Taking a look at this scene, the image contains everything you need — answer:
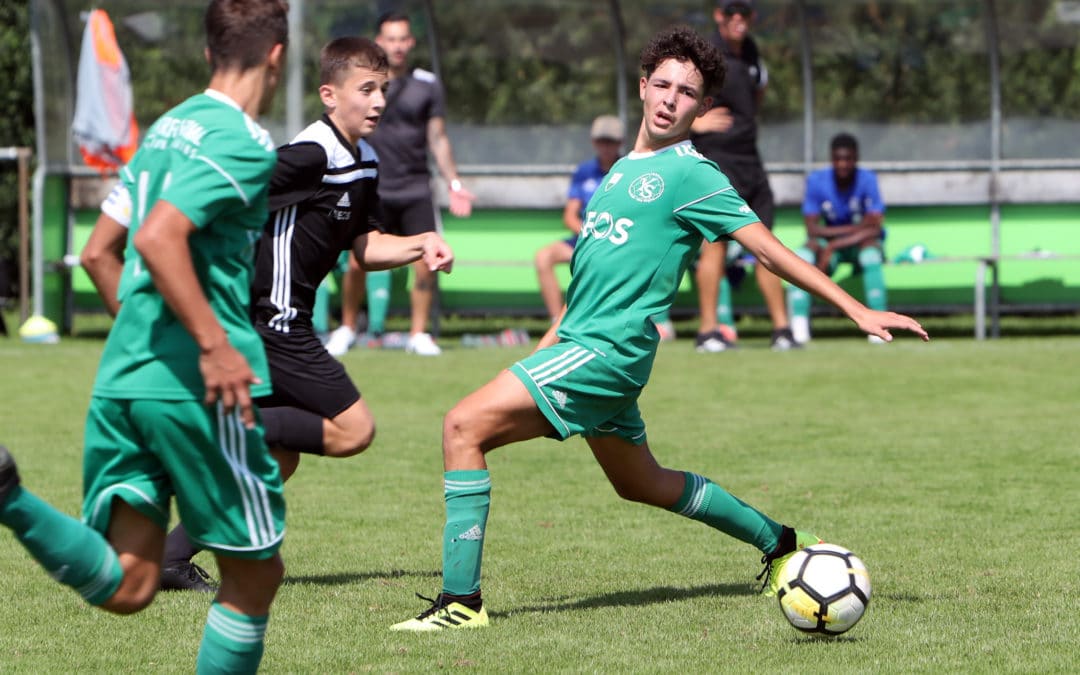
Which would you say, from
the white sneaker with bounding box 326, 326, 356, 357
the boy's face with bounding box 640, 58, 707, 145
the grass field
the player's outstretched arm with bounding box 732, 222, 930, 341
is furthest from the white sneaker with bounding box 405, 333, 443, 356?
the player's outstretched arm with bounding box 732, 222, 930, 341

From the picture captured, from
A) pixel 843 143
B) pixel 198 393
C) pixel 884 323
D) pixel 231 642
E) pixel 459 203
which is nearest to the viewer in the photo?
pixel 198 393

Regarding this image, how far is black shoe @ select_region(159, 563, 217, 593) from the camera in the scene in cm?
581

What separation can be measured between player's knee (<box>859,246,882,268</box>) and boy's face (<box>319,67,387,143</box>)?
904 centimetres

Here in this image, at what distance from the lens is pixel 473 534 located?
5.30 m

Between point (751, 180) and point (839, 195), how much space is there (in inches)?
81.9

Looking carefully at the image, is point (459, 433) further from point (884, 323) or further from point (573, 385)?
point (884, 323)

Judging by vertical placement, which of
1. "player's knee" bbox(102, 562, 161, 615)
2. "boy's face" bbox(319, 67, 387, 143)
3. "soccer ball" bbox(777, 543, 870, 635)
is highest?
"boy's face" bbox(319, 67, 387, 143)

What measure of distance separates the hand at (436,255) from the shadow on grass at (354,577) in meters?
1.26

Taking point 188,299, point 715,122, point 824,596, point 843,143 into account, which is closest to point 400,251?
point 824,596

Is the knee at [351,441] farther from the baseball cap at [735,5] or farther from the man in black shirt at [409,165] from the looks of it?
the baseball cap at [735,5]

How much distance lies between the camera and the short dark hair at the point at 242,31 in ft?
12.9

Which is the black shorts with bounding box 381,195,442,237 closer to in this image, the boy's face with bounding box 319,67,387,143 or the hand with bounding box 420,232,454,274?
the boy's face with bounding box 319,67,387,143

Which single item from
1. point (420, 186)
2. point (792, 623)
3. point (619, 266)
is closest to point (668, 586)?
point (792, 623)

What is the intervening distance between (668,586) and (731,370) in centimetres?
641
